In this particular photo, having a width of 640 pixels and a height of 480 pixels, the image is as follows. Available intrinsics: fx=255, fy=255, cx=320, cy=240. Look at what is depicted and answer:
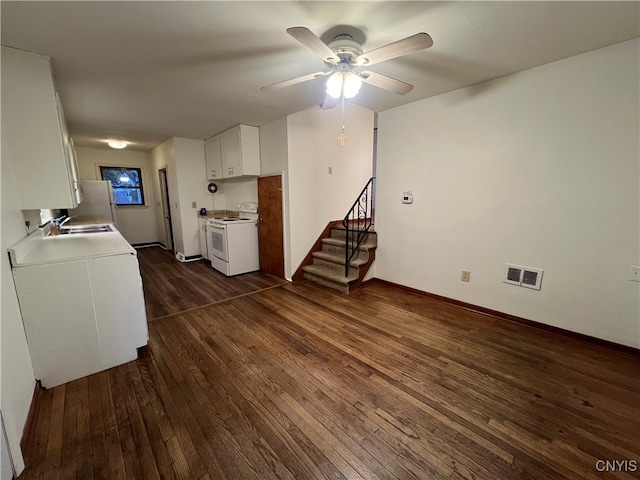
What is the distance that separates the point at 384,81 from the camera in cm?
194

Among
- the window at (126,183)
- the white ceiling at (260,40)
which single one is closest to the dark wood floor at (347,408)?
the white ceiling at (260,40)

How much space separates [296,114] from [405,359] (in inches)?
132

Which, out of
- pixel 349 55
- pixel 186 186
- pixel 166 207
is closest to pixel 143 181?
pixel 166 207

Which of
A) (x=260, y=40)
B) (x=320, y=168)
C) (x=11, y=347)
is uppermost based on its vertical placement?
(x=260, y=40)

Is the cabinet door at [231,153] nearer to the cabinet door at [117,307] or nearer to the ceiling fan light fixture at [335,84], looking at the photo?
the ceiling fan light fixture at [335,84]

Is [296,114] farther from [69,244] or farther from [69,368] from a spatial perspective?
[69,368]

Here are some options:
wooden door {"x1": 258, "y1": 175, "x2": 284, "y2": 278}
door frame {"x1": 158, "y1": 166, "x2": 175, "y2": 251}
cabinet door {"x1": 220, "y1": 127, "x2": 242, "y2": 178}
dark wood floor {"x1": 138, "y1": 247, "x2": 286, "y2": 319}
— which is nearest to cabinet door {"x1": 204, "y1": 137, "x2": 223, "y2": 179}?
cabinet door {"x1": 220, "y1": 127, "x2": 242, "y2": 178}

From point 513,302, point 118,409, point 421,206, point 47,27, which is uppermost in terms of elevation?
point 47,27

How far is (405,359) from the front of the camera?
207 centimetres

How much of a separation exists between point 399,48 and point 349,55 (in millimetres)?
388

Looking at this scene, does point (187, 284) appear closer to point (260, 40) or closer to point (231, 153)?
point (231, 153)

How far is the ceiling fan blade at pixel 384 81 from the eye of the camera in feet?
6.08

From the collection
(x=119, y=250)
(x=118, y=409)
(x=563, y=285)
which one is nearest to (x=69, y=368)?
(x=118, y=409)

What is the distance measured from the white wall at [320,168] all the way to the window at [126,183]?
4.90m
